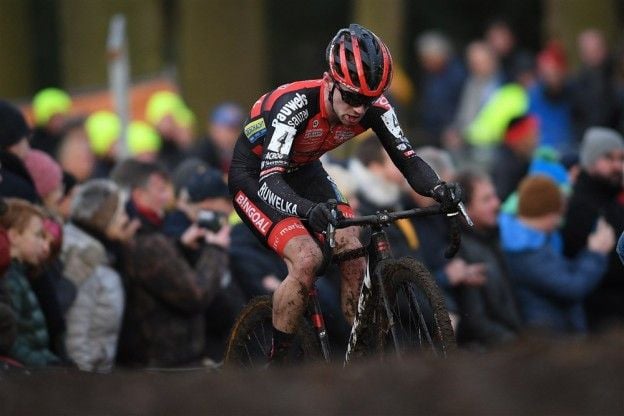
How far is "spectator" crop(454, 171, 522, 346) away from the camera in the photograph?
1118cm

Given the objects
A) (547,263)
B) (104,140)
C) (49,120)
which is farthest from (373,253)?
(49,120)

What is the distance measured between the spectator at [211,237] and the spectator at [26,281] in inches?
55.0

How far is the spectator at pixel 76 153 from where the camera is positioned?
43.2 ft

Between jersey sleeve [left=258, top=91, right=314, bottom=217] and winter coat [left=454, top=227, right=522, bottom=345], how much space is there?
3.10 meters

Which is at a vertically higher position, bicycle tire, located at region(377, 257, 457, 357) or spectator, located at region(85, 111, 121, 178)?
spectator, located at region(85, 111, 121, 178)

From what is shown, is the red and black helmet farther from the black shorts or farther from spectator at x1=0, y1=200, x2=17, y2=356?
spectator at x1=0, y1=200, x2=17, y2=356

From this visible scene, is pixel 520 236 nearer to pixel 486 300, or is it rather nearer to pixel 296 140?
pixel 486 300

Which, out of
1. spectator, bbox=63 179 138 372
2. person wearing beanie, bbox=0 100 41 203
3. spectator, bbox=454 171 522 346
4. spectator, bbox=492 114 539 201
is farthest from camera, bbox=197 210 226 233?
spectator, bbox=492 114 539 201

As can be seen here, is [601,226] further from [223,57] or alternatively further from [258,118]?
[223,57]

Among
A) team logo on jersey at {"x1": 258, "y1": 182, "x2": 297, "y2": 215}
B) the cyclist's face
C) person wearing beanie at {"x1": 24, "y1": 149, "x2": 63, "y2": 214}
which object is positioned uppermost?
the cyclist's face

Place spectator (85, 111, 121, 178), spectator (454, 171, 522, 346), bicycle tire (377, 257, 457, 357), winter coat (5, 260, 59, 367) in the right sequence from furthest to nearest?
spectator (85, 111, 121, 178)
spectator (454, 171, 522, 346)
winter coat (5, 260, 59, 367)
bicycle tire (377, 257, 457, 357)

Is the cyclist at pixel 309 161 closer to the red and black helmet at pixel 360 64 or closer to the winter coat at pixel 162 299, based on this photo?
the red and black helmet at pixel 360 64

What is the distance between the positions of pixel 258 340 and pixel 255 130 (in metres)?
1.31

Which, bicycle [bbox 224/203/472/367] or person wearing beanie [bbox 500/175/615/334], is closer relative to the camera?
bicycle [bbox 224/203/472/367]
